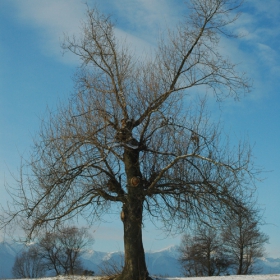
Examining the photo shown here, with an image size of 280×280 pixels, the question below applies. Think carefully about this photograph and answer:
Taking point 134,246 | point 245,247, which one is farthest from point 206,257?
point 134,246

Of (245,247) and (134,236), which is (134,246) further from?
(245,247)

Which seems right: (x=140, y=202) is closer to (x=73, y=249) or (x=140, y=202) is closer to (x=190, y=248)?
(x=190, y=248)

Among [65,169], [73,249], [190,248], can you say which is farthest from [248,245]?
[65,169]

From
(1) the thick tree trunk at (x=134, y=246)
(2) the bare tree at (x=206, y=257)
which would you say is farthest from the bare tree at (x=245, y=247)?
(1) the thick tree trunk at (x=134, y=246)

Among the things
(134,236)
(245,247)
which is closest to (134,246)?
(134,236)

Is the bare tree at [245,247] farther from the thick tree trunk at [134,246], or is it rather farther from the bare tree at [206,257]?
the thick tree trunk at [134,246]

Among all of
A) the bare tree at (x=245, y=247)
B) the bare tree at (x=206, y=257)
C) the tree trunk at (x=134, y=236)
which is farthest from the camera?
the bare tree at (x=206, y=257)

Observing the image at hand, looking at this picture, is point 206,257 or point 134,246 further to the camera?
point 206,257

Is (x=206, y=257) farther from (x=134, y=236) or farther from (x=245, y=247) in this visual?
(x=134, y=236)

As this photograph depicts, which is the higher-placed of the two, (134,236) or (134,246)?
(134,236)

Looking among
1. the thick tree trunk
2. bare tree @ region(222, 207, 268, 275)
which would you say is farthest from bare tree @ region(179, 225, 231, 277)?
the thick tree trunk

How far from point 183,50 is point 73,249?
32.8 m

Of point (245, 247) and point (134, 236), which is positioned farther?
point (245, 247)

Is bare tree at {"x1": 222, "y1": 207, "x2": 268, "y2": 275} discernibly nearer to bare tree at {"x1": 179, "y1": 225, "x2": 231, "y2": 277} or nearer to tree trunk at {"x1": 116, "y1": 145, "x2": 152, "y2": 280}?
bare tree at {"x1": 179, "y1": 225, "x2": 231, "y2": 277}
